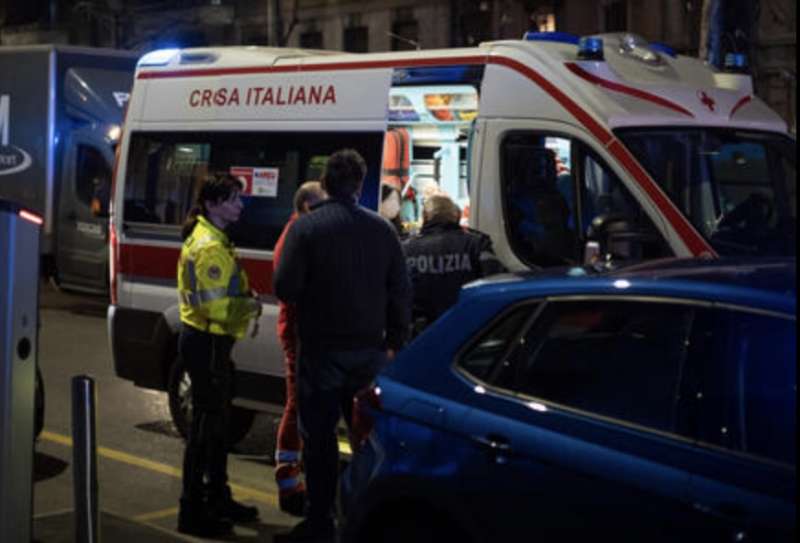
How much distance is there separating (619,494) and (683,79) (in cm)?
444

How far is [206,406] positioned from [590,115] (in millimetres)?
2504

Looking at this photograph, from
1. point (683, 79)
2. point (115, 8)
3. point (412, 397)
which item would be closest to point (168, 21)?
point (115, 8)

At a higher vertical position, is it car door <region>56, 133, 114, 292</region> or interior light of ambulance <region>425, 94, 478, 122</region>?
interior light of ambulance <region>425, 94, 478, 122</region>

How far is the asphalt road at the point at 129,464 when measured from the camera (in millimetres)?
6891

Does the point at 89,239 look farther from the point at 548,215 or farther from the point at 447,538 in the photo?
the point at 447,538

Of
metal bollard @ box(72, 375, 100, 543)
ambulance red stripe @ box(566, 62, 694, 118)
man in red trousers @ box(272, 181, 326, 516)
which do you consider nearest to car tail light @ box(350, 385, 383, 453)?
metal bollard @ box(72, 375, 100, 543)

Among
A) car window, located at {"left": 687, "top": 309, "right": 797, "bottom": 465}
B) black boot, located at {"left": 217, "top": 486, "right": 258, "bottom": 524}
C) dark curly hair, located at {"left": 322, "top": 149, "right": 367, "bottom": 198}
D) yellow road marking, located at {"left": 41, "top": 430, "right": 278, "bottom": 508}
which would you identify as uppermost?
dark curly hair, located at {"left": 322, "top": 149, "right": 367, "bottom": 198}

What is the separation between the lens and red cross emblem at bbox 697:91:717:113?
7513mm

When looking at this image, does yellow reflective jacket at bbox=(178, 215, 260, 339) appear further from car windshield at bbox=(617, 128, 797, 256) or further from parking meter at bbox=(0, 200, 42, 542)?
car windshield at bbox=(617, 128, 797, 256)

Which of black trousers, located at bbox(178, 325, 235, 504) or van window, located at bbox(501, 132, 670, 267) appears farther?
van window, located at bbox(501, 132, 670, 267)

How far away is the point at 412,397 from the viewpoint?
4.64 m

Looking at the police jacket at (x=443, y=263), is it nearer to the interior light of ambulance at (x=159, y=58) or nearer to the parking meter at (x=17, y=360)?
the interior light of ambulance at (x=159, y=58)

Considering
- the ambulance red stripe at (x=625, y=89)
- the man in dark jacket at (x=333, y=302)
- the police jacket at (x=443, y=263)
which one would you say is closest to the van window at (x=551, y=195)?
the police jacket at (x=443, y=263)

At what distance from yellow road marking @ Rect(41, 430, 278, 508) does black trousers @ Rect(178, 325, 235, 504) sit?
77 centimetres
